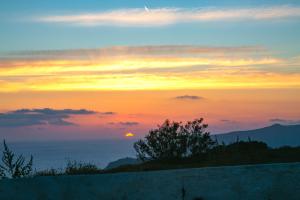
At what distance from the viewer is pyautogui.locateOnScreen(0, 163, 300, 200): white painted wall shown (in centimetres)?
844

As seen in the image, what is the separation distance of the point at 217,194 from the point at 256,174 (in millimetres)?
Result: 754

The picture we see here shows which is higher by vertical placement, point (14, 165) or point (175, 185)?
point (14, 165)

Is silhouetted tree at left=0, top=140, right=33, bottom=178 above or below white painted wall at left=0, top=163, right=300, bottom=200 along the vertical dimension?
above

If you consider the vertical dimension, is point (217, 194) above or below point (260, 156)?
below

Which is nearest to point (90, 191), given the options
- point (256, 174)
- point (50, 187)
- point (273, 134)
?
point (50, 187)

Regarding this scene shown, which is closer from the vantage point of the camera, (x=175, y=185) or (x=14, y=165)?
(x=175, y=185)

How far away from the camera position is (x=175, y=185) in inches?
336

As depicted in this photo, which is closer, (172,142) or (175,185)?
(175,185)

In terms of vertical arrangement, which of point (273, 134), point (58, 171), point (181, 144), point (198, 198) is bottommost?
point (198, 198)

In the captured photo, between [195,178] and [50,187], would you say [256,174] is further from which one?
[50,187]

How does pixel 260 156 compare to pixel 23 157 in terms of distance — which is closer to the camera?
pixel 260 156

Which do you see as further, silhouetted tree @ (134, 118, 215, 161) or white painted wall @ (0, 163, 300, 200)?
silhouetted tree @ (134, 118, 215, 161)

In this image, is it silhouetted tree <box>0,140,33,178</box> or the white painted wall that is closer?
the white painted wall

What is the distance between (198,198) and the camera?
27.9 feet
